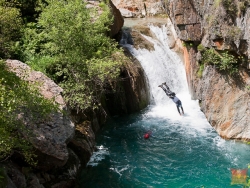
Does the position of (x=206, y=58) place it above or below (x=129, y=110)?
above

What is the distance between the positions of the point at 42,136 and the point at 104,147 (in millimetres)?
5197

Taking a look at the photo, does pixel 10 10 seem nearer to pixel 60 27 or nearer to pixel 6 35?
pixel 6 35

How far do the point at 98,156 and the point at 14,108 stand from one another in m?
6.82

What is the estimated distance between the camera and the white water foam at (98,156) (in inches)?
488

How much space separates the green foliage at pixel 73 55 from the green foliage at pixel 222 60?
15.2 ft

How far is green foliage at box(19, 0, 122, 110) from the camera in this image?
39.8ft

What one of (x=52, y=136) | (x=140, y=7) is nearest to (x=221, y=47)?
(x=52, y=136)

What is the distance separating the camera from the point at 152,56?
60.9ft

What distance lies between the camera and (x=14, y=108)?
22.1 ft

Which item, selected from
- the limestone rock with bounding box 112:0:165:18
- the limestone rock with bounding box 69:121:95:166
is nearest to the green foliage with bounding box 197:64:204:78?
the limestone rock with bounding box 69:121:95:166

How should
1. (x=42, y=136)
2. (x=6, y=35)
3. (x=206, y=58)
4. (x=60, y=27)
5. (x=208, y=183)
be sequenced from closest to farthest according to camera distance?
1. (x=42, y=136)
2. (x=208, y=183)
3. (x=60, y=27)
4. (x=6, y=35)
5. (x=206, y=58)

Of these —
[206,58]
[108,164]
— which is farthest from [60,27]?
[206,58]

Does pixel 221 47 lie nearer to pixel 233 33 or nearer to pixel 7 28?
pixel 233 33

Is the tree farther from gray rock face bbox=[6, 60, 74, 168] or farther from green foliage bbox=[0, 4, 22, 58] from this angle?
gray rock face bbox=[6, 60, 74, 168]
